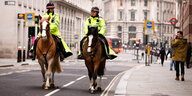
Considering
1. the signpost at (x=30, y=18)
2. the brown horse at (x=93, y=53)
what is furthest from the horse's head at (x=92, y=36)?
the signpost at (x=30, y=18)

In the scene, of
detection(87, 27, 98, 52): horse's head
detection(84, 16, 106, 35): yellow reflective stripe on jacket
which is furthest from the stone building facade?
detection(87, 27, 98, 52): horse's head

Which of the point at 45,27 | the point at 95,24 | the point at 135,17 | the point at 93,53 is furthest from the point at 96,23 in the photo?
the point at 135,17

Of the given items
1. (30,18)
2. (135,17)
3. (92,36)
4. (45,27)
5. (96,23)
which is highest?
(135,17)

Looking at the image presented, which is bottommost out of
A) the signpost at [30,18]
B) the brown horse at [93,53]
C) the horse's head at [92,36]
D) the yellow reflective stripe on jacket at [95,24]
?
the brown horse at [93,53]

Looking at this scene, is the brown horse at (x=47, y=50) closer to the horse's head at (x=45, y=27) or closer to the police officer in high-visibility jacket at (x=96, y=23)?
the horse's head at (x=45, y=27)

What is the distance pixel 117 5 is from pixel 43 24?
150m

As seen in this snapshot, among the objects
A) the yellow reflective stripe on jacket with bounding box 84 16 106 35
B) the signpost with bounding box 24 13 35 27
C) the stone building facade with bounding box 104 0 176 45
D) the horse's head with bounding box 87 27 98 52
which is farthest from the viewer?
the stone building facade with bounding box 104 0 176 45

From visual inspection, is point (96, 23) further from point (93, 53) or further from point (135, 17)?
point (135, 17)

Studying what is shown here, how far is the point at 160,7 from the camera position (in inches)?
6531

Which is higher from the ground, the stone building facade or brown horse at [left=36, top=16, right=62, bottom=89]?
the stone building facade

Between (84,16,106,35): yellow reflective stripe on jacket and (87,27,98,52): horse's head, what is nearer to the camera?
(87,27,98,52): horse's head

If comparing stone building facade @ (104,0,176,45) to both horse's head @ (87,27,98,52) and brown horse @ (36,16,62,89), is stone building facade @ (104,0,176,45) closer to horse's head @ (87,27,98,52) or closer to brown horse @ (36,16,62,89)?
brown horse @ (36,16,62,89)

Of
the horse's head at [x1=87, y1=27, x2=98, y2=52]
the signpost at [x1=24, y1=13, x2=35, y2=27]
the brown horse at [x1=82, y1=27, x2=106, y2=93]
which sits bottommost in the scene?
the brown horse at [x1=82, y1=27, x2=106, y2=93]

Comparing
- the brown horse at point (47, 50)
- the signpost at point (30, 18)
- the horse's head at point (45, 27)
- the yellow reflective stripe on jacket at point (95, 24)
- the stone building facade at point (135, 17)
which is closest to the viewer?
the horse's head at point (45, 27)
